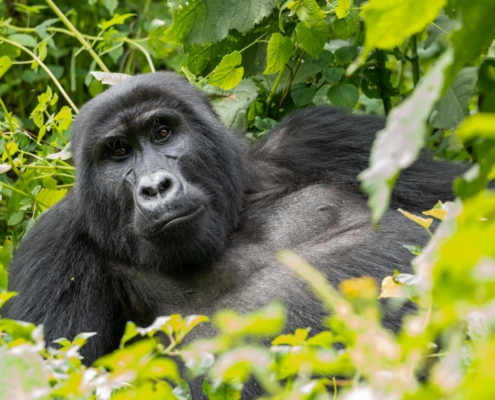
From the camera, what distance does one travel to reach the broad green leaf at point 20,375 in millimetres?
1017

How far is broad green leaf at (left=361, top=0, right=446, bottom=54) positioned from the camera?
93 cm

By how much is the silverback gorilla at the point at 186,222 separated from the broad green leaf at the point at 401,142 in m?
1.90

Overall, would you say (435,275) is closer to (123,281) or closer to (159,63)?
(123,281)

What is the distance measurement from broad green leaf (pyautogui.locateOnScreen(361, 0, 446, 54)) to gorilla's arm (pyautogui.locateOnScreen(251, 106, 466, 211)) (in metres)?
2.25

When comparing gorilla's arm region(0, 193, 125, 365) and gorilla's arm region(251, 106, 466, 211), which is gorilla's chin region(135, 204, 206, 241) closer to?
gorilla's arm region(0, 193, 125, 365)

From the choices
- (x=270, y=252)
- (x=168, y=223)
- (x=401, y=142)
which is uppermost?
(x=401, y=142)

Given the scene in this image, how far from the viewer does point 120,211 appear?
3.07 meters

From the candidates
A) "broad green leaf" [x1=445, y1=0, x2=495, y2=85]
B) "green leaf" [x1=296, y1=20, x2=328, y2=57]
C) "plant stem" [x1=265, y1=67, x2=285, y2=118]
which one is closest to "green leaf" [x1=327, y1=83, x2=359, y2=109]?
"plant stem" [x1=265, y1=67, x2=285, y2=118]

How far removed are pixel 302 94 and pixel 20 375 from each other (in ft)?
10.1

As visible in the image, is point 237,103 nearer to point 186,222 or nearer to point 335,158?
point 335,158

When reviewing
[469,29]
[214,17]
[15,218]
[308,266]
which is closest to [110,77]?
[214,17]

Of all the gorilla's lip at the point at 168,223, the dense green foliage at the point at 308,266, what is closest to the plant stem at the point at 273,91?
the dense green foliage at the point at 308,266

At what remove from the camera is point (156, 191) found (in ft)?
9.11

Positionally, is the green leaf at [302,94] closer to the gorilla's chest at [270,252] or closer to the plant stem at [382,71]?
the plant stem at [382,71]
